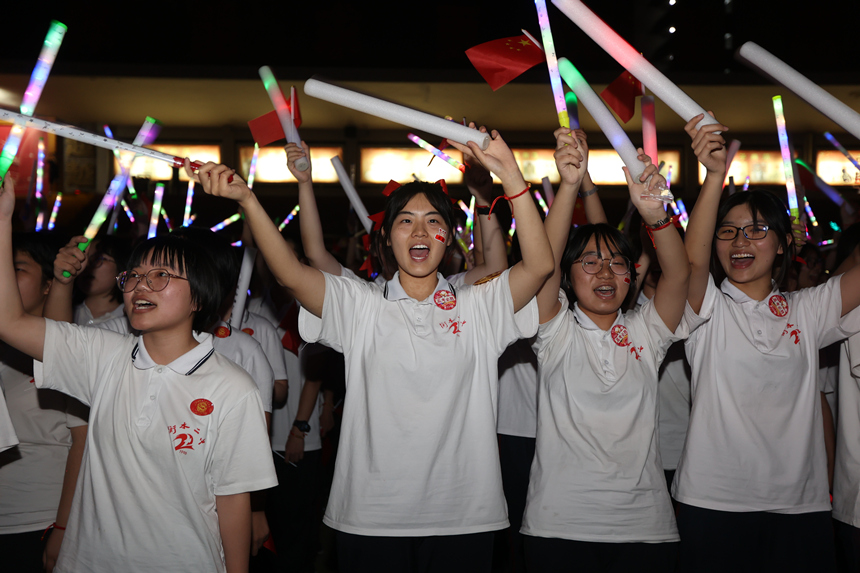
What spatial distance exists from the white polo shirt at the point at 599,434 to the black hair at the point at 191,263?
3.31 ft

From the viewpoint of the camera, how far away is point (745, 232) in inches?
95.0

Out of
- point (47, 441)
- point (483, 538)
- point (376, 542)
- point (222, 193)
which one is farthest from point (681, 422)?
point (47, 441)

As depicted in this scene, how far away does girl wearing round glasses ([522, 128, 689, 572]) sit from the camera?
6.77 ft

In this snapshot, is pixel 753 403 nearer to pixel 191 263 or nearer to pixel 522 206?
pixel 522 206

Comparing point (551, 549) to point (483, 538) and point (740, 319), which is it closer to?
point (483, 538)

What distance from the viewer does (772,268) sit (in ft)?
8.25

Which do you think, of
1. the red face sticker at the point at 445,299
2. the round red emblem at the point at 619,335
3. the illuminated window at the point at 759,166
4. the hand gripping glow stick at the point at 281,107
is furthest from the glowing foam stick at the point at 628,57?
the illuminated window at the point at 759,166

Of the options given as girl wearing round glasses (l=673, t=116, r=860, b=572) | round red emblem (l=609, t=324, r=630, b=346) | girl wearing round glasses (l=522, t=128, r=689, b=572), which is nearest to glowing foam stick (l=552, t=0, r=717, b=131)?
girl wearing round glasses (l=673, t=116, r=860, b=572)

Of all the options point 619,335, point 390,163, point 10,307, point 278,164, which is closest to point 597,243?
point 619,335

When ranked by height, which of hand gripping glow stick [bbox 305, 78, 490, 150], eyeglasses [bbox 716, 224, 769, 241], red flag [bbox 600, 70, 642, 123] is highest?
red flag [bbox 600, 70, 642, 123]

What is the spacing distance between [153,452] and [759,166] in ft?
36.0

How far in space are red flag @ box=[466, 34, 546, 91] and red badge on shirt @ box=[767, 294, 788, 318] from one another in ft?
3.65

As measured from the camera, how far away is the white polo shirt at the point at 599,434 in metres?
A: 2.07

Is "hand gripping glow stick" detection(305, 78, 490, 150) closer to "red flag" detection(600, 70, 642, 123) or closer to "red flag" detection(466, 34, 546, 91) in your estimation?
"red flag" detection(466, 34, 546, 91)
